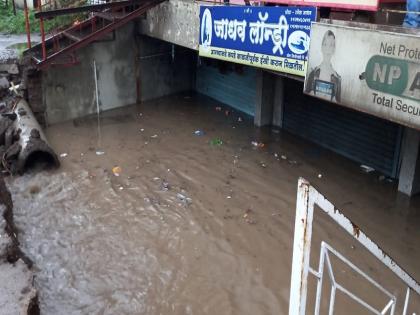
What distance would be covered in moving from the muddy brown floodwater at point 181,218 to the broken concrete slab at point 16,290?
730 millimetres

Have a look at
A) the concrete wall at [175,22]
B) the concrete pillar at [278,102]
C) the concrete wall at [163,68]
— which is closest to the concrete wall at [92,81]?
the concrete wall at [163,68]

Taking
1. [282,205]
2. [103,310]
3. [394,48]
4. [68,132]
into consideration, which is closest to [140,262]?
[103,310]

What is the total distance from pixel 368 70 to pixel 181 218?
3.75 meters

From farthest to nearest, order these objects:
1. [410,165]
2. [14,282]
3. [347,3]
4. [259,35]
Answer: [259,35] < [410,165] < [347,3] < [14,282]

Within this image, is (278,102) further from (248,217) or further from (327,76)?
(327,76)

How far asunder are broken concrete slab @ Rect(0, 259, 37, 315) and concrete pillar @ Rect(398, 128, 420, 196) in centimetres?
615

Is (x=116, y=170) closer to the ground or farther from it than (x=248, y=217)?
farther from it

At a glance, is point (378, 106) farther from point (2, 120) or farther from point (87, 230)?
point (2, 120)

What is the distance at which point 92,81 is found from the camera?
11984 millimetres

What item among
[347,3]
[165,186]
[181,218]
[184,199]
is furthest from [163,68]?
[347,3]

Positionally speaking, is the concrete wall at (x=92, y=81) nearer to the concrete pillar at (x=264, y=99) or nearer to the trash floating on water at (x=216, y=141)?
the trash floating on water at (x=216, y=141)

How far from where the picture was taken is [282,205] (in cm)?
788

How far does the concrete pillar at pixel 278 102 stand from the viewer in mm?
10914

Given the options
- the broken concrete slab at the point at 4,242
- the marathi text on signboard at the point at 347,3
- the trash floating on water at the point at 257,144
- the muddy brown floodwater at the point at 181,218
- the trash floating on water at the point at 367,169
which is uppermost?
the marathi text on signboard at the point at 347,3
